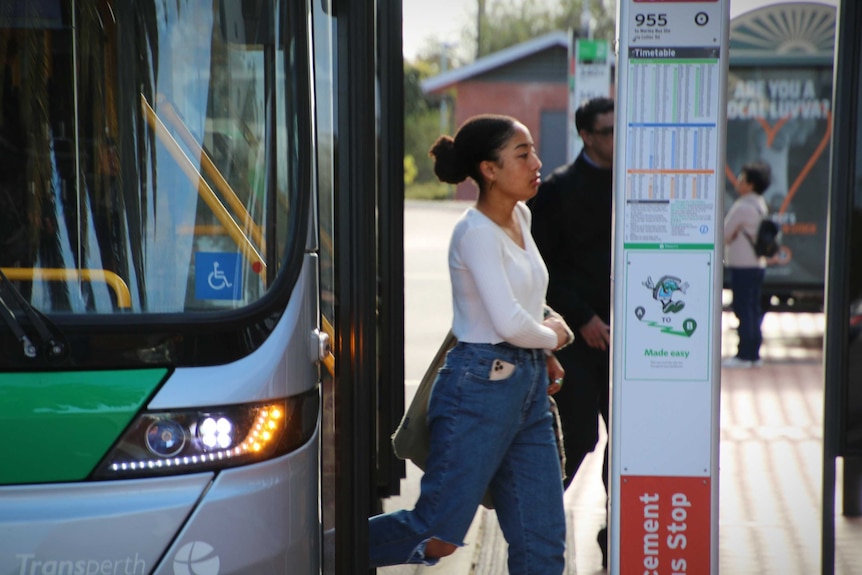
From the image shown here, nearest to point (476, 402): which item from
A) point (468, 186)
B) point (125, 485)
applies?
point (125, 485)

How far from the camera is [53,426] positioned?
2885 mm

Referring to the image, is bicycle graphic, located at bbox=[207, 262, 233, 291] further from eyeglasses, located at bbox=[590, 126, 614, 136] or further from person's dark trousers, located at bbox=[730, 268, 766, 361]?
person's dark trousers, located at bbox=[730, 268, 766, 361]

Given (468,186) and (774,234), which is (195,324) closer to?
(774,234)

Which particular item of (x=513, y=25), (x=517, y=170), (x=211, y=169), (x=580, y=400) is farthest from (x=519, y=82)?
(x=211, y=169)

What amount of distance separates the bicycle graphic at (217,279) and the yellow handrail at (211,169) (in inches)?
4.9

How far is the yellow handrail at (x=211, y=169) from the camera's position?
310 cm

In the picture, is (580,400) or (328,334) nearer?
(328,334)

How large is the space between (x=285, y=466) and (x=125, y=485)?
402mm

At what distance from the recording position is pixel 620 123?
3516mm

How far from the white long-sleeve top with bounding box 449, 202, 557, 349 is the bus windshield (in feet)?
2.61

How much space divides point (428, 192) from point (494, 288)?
4351 centimetres

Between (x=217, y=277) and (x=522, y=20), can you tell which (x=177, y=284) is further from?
(x=522, y=20)

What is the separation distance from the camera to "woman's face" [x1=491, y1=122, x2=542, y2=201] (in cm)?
389

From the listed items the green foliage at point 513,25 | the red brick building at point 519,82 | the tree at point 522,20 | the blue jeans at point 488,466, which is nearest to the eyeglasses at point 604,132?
the blue jeans at point 488,466
